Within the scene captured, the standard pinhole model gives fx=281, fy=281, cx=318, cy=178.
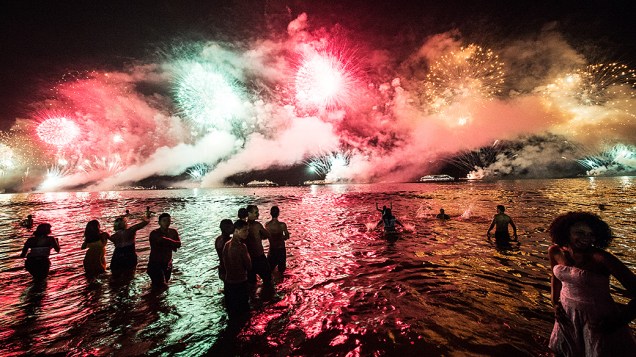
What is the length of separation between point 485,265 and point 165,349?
A: 11.0 m

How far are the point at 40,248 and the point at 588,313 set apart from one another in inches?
540

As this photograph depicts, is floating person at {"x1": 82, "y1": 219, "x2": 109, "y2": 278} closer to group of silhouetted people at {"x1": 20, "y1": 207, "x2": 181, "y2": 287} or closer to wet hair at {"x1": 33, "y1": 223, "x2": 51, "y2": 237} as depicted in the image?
group of silhouetted people at {"x1": 20, "y1": 207, "x2": 181, "y2": 287}

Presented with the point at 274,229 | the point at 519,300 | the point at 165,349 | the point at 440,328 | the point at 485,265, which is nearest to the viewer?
the point at 165,349

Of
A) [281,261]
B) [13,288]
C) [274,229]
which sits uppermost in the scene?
[274,229]

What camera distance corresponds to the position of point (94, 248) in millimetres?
9836

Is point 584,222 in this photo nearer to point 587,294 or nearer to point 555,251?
point 555,251

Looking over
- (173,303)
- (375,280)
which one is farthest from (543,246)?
(173,303)

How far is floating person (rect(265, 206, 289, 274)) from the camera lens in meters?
9.09

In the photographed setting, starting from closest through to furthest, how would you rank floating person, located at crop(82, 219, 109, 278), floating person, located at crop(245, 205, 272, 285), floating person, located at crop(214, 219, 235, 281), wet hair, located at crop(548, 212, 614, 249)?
wet hair, located at crop(548, 212, 614, 249), floating person, located at crop(214, 219, 235, 281), floating person, located at crop(245, 205, 272, 285), floating person, located at crop(82, 219, 109, 278)

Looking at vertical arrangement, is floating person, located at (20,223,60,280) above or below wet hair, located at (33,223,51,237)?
below

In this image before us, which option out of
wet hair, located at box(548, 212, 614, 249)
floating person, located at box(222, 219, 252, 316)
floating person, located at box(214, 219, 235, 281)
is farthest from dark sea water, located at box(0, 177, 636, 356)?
wet hair, located at box(548, 212, 614, 249)

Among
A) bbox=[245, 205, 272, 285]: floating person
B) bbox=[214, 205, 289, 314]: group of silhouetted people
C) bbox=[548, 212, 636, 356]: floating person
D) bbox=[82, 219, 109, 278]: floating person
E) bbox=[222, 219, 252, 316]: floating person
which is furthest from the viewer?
bbox=[82, 219, 109, 278]: floating person

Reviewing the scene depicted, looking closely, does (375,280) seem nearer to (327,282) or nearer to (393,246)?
(327,282)

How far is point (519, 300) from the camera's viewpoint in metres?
7.62
